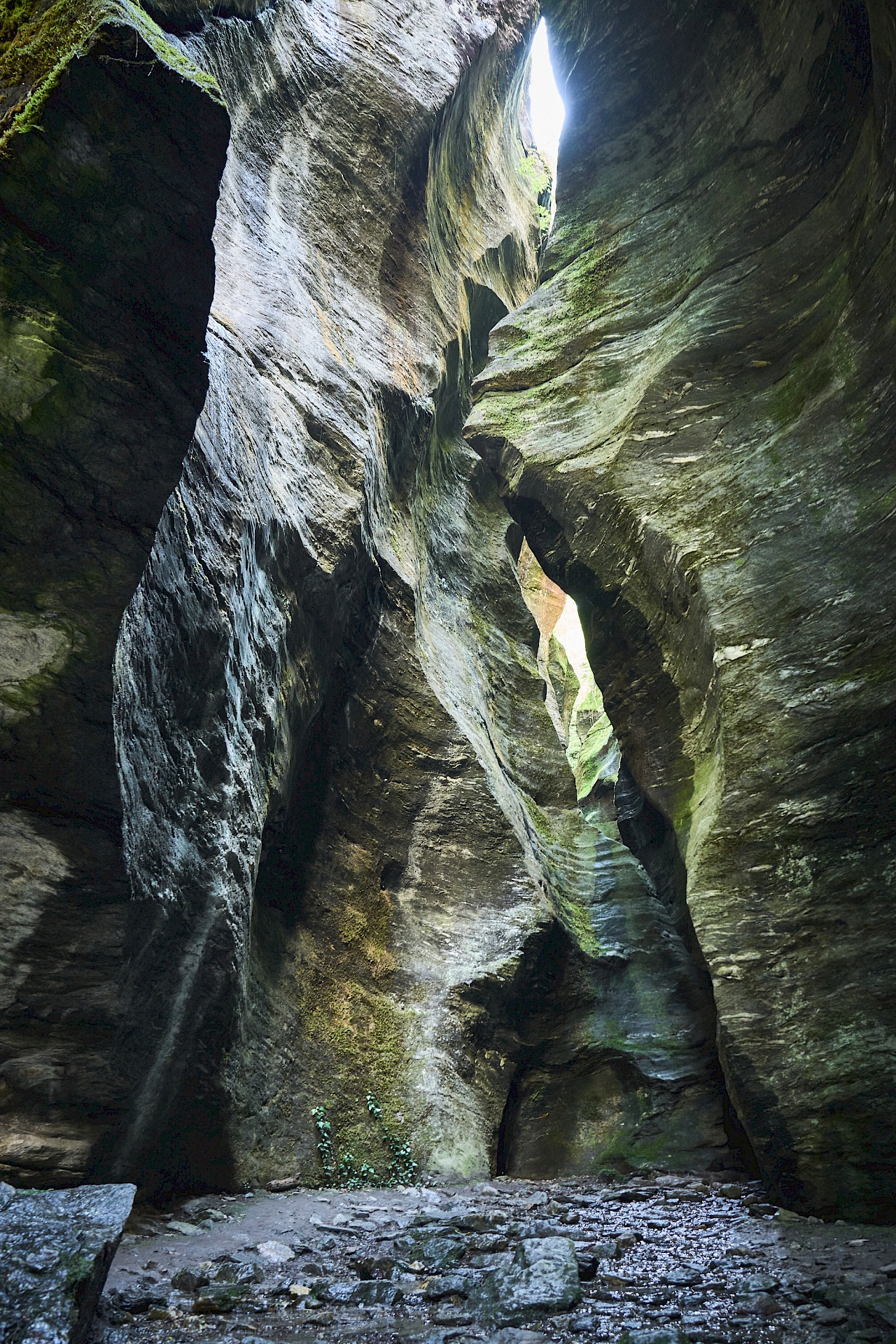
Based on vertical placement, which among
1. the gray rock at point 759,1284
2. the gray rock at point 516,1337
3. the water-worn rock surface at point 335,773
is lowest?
the gray rock at point 516,1337

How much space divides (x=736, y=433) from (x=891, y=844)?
4.74m

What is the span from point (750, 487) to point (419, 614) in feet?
Answer: 15.5

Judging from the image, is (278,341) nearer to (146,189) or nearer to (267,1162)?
(146,189)

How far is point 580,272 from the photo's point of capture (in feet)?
39.6

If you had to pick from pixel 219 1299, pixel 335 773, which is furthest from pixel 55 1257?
pixel 335 773

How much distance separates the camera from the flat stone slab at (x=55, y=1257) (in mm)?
2717

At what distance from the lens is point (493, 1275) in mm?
3770

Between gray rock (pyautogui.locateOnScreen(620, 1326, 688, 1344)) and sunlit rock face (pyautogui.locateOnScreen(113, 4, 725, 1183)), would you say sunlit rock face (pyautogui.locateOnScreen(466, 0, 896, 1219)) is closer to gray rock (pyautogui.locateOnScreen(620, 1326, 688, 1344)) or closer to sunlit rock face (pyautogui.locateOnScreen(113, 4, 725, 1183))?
sunlit rock face (pyautogui.locateOnScreen(113, 4, 725, 1183))

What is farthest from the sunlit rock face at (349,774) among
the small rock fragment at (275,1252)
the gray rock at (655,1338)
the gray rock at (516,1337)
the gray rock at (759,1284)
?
the gray rock at (759,1284)

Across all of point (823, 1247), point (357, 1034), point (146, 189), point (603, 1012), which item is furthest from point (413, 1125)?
point (146, 189)

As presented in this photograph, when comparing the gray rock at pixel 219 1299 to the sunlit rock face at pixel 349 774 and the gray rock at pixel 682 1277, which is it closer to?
the sunlit rock face at pixel 349 774

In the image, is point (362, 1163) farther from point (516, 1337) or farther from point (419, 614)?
point (419, 614)

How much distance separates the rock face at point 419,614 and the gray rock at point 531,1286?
7cm

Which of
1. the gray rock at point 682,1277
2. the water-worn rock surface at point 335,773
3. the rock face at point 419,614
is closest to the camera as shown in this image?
the gray rock at point 682,1277
